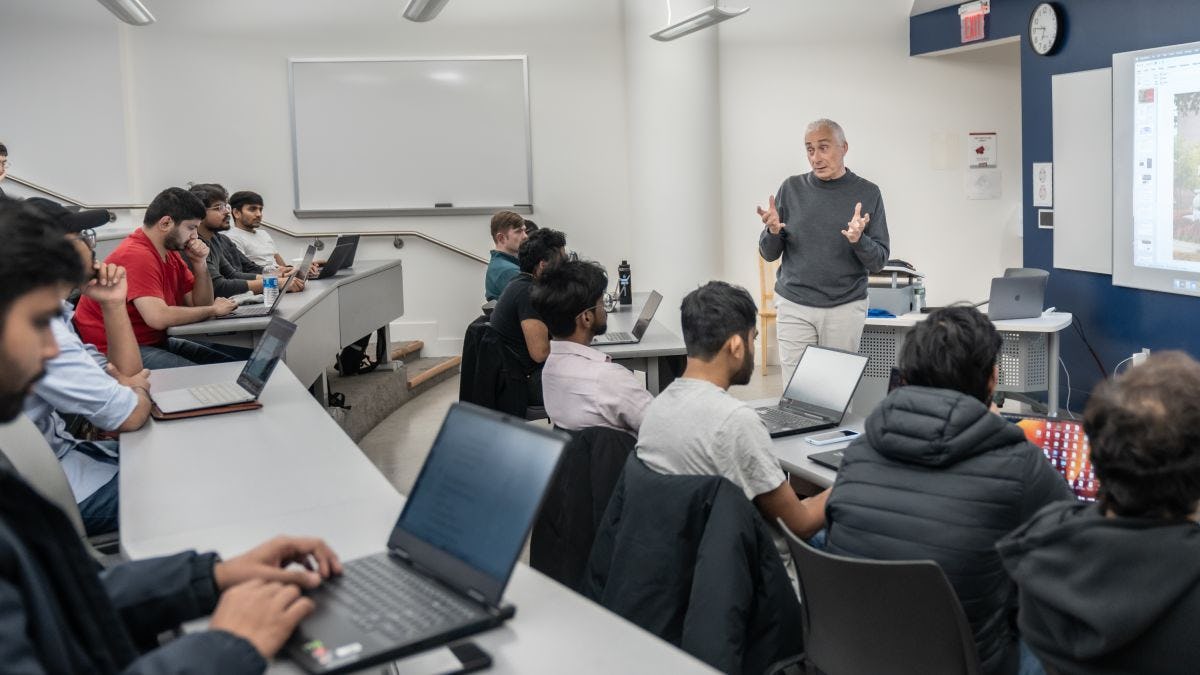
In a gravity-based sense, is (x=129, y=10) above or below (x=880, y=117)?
above

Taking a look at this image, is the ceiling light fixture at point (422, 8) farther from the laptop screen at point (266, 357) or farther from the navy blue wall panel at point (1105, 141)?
the navy blue wall panel at point (1105, 141)

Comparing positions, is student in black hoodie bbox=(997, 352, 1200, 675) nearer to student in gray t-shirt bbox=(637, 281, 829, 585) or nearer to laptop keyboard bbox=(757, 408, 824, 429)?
student in gray t-shirt bbox=(637, 281, 829, 585)

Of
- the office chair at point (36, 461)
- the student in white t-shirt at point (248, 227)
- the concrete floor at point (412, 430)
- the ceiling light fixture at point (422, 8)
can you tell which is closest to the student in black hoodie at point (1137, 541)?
the office chair at point (36, 461)

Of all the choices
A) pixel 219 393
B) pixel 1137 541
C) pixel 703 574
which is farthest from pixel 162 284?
pixel 1137 541

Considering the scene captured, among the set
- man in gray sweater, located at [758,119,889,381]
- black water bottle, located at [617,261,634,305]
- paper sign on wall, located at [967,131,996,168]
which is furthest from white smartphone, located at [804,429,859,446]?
paper sign on wall, located at [967,131,996,168]

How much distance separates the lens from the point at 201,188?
6.35 m

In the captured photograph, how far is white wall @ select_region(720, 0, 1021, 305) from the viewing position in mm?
8352

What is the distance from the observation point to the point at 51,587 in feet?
3.86

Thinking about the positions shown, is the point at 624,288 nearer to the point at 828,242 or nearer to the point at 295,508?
the point at 828,242

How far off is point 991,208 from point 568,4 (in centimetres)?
359

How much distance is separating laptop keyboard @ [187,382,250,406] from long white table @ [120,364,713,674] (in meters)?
0.08

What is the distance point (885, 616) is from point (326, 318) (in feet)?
14.5

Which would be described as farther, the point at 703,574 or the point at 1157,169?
the point at 1157,169

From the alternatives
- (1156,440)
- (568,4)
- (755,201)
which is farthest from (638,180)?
(1156,440)
